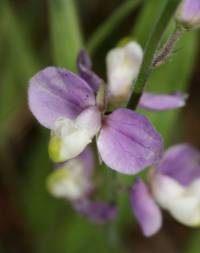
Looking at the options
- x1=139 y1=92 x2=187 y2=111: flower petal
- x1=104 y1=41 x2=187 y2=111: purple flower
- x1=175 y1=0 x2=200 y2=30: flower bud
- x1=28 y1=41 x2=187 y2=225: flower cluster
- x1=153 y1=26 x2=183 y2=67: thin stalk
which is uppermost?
x1=175 y1=0 x2=200 y2=30: flower bud

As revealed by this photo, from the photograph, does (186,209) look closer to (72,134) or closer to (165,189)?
(165,189)

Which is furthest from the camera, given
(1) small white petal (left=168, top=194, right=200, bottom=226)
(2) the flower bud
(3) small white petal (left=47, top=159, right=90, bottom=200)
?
(3) small white petal (left=47, top=159, right=90, bottom=200)

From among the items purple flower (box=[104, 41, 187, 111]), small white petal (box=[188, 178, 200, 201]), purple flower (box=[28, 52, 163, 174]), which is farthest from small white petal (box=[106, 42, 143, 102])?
small white petal (box=[188, 178, 200, 201])

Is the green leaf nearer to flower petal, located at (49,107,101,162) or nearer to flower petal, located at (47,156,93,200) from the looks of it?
flower petal, located at (47,156,93,200)

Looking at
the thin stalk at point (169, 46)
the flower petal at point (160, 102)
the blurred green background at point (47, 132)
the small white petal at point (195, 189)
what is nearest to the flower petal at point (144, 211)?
the small white petal at point (195, 189)

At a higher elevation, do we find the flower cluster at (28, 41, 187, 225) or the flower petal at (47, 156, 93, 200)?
the flower cluster at (28, 41, 187, 225)

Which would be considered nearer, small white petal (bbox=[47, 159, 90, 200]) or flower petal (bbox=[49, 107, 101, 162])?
flower petal (bbox=[49, 107, 101, 162])

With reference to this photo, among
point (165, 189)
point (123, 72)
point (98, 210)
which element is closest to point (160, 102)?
point (123, 72)

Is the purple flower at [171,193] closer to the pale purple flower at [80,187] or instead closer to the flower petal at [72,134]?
the pale purple flower at [80,187]
